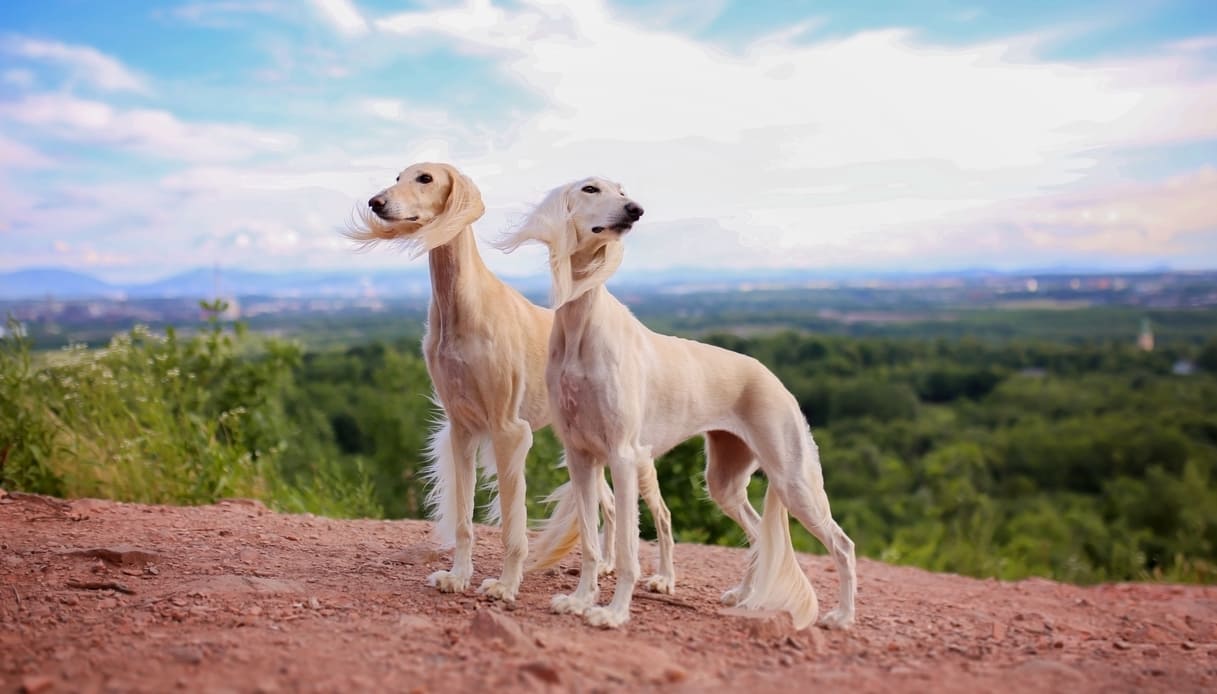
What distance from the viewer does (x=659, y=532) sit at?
721 centimetres

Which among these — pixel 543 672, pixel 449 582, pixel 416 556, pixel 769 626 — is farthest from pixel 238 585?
pixel 769 626

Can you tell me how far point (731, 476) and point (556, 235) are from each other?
2.29 meters

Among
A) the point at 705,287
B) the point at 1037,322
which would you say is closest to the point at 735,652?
the point at 1037,322

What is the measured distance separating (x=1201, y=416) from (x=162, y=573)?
140 feet

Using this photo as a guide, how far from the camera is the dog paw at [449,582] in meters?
6.32

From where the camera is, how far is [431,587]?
642cm

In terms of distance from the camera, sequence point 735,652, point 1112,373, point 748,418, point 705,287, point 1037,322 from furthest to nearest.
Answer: point 705,287
point 1037,322
point 1112,373
point 748,418
point 735,652

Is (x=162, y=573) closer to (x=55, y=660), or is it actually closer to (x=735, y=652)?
(x=55, y=660)

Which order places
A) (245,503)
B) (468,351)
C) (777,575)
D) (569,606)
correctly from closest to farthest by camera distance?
(569,606), (468,351), (777,575), (245,503)

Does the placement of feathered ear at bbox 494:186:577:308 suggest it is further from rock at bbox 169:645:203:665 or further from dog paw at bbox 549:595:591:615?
rock at bbox 169:645:203:665

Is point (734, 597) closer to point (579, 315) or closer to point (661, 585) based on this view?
point (661, 585)

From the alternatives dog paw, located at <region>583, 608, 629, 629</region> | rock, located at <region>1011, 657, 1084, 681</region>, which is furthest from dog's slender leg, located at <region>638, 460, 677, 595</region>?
rock, located at <region>1011, 657, 1084, 681</region>

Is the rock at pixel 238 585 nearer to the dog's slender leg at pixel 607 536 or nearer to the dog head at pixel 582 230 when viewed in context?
the dog's slender leg at pixel 607 536

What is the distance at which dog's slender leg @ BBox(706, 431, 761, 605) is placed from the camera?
677 cm
